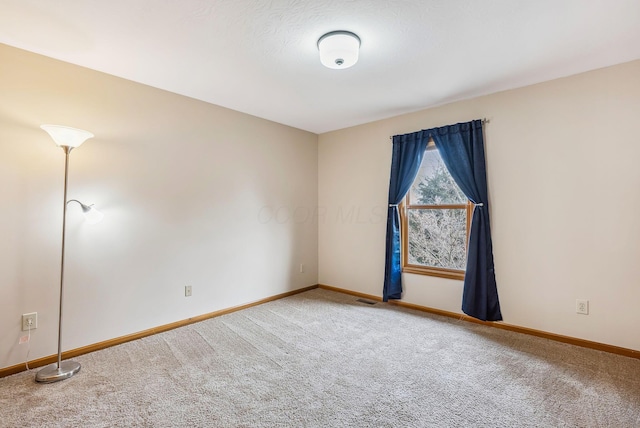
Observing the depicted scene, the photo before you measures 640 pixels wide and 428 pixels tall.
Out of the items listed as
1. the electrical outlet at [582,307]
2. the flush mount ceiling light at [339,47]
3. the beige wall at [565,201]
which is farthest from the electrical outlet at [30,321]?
the electrical outlet at [582,307]

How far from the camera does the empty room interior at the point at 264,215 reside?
1.89 meters

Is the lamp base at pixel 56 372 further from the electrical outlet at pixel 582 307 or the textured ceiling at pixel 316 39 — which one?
the electrical outlet at pixel 582 307

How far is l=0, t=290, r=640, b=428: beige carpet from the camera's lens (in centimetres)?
174

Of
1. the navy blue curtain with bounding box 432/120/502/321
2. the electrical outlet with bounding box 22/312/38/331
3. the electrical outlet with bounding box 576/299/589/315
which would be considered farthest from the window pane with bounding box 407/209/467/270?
the electrical outlet with bounding box 22/312/38/331

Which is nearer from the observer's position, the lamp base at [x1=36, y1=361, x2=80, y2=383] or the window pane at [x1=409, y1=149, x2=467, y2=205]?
the lamp base at [x1=36, y1=361, x2=80, y2=383]

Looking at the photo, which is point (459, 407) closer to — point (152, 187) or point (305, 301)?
point (305, 301)

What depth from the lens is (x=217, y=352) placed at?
255 centimetres

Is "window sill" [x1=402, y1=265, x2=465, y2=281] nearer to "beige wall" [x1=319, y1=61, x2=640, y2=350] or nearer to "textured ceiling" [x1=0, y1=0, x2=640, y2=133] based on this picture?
"beige wall" [x1=319, y1=61, x2=640, y2=350]

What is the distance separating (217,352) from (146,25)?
98.7 inches

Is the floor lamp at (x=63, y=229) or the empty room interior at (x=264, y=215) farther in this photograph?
the floor lamp at (x=63, y=229)

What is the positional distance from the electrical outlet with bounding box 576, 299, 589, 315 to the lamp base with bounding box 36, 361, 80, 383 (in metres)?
4.14

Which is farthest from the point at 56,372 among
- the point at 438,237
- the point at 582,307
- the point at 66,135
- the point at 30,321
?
the point at 582,307

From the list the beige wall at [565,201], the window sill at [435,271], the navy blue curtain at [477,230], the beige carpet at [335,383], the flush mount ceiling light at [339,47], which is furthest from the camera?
the window sill at [435,271]

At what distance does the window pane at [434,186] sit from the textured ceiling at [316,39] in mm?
805
